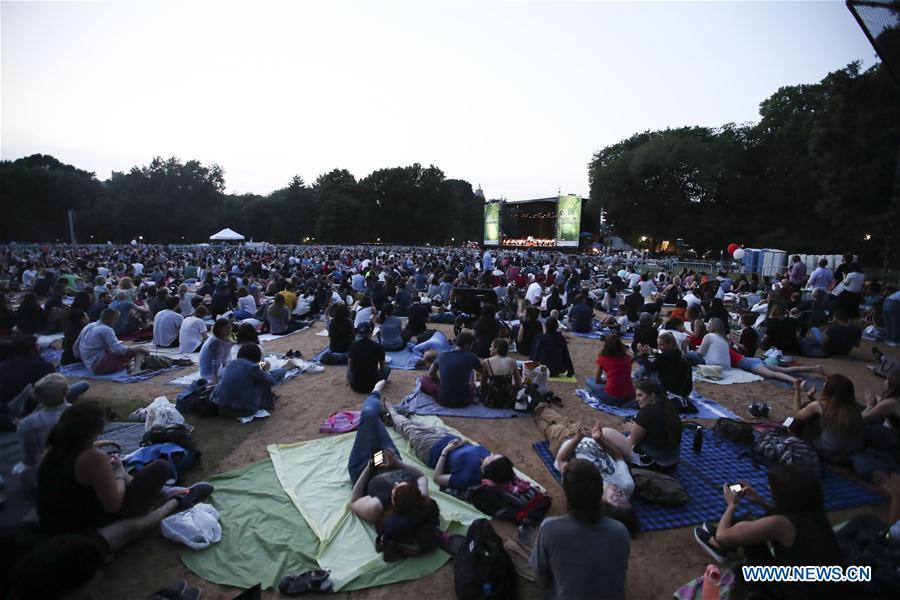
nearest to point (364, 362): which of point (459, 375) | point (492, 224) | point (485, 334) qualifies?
point (459, 375)

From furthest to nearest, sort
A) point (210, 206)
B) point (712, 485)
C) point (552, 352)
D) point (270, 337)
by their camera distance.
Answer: point (210, 206), point (270, 337), point (552, 352), point (712, 485)

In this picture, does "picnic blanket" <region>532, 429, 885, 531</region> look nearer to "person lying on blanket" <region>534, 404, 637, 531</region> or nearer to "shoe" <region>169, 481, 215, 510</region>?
"person lying on blanket" <region>534, 404, 637, 531</region>

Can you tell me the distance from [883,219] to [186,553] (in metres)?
25.4

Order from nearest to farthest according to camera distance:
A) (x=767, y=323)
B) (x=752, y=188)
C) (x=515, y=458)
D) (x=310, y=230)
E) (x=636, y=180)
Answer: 1. (x=515, y=458)
2. (x=767, y=323)
3. (x=752, y=188)
4. (x=636, y=180)
5. (x=310, y=230)

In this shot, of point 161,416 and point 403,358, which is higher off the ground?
point 161,416

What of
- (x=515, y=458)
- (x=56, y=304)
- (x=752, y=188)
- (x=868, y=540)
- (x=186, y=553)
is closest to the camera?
(x=868, y=540)

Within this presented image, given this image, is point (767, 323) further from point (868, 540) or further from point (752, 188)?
point (752, 188)

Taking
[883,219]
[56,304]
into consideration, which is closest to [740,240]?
[883,219]

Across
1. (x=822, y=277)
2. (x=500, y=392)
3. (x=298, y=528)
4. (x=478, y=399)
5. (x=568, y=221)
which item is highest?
(x=568, y=221)

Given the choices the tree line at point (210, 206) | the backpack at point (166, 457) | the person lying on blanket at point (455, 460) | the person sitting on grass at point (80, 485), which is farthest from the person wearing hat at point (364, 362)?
the tree line at point (210, 206)

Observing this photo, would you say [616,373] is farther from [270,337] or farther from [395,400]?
[270,337]

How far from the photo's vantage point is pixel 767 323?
8719 mm

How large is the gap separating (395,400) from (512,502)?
2.95 m

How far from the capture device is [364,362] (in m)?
6.29
